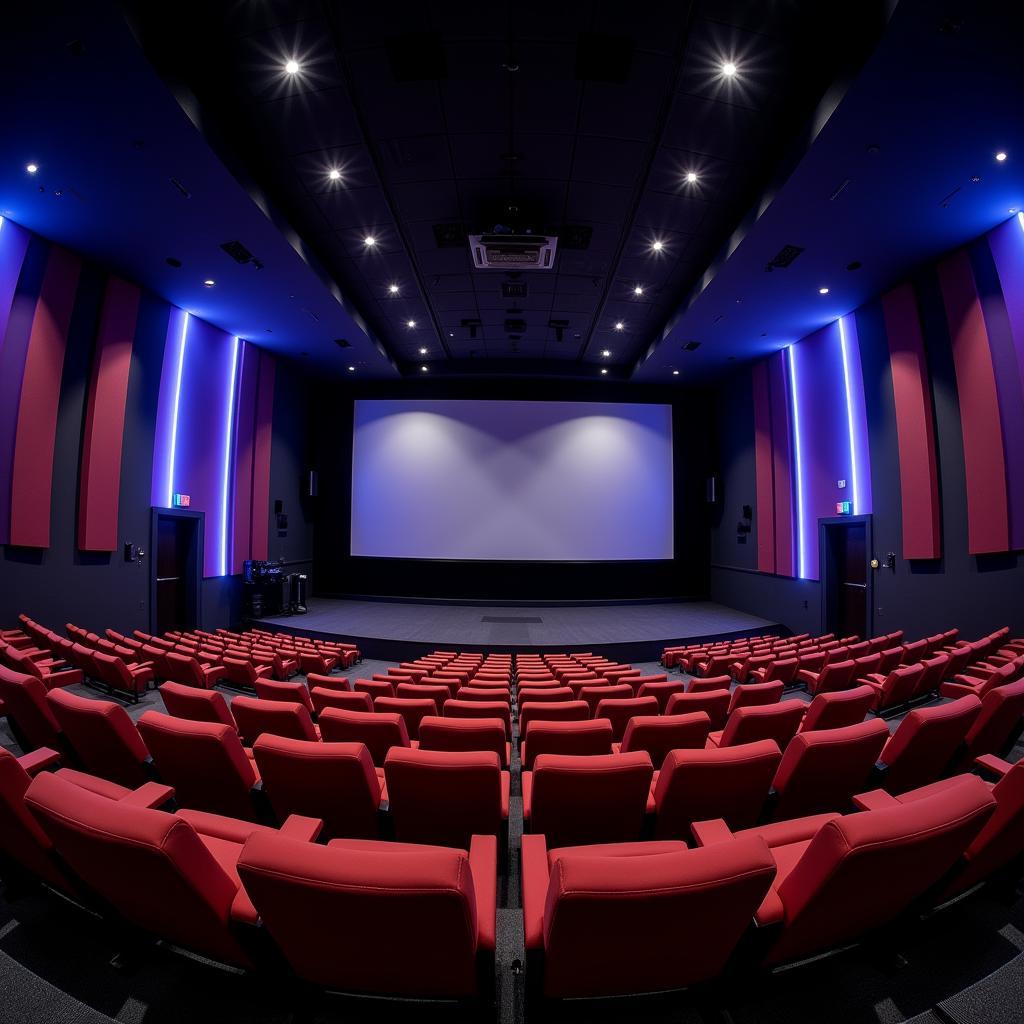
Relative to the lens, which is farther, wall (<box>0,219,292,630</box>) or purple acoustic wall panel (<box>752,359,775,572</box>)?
purple acoustic wall panel (<box>752,359,775,572</box>)

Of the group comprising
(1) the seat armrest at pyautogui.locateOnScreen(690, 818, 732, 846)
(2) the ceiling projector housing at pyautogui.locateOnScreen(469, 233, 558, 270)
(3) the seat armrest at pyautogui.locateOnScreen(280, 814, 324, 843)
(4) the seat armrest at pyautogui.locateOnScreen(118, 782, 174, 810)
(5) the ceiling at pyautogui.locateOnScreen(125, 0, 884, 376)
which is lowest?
(1) the seat armrest at pyautogui.locateOnScreen(690, 818, 732, 846)

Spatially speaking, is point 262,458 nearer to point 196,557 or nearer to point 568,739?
point 196,557

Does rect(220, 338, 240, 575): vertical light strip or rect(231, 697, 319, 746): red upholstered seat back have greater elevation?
rect(220, 338, 240, 575): vertical light strip

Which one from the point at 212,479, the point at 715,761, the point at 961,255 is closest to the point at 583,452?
the point at 961,255

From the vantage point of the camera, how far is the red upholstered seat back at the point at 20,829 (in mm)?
1420

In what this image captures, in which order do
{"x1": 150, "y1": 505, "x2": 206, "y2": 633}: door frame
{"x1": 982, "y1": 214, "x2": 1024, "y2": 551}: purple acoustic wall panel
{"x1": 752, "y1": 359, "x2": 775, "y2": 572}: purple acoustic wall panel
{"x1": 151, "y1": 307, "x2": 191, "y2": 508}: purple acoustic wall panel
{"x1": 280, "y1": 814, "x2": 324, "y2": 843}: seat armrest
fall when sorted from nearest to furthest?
{"x1": 280, "y1": 814, "x2": 324, "y2": 843}: seat armrest
{"x1": 982, "y1": 214, "x2": 1024, "y2": 551}: purple acoustic wall panel
{"x1": 151, "y1": 307, "x2": 191, "y2": 508}: purple acoustic wall panel
{"x1": 150, "y1": 505, "x2": 206, "y2": 633}: door frame
{"x1": 752, "y1": 359, "x2": 775, "y2": 572}: purple acoustic wall panel

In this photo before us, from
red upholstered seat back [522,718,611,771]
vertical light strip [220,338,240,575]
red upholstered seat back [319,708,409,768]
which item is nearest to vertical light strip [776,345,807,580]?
red upholstered seat back [522,718,611,771]

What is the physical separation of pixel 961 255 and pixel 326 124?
8737mm

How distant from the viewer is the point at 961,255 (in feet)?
22.0

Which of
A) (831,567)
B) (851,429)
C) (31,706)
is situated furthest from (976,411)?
(31,706)

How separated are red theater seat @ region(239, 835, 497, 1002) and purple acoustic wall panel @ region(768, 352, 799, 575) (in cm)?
1111

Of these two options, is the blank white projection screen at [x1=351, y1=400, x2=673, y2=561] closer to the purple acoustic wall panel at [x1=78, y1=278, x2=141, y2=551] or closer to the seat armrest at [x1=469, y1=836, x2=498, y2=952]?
the purple acoustic wall panel at [x1=78, y1=278, x2=141, y2=551]

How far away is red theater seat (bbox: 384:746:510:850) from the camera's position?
→ 1893 millimetres

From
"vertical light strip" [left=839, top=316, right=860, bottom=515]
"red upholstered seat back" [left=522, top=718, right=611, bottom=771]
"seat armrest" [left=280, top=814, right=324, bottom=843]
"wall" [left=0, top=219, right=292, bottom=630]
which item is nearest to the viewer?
"seat armrest" [left=280, top=814, right=324, bottom=843]
